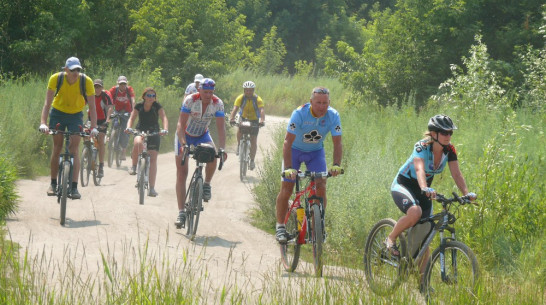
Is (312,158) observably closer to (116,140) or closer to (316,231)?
(316,231)

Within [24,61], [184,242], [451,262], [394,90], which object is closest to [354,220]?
[184,242]

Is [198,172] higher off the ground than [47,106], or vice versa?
[47,106]

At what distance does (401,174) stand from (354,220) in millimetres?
3104

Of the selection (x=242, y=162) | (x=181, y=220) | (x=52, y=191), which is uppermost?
(x=242, y=162)

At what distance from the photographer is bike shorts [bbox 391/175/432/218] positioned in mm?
7922

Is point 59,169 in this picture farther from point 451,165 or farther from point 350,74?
point 350,74

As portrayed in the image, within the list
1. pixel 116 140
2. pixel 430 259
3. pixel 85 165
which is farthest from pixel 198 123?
pixel 116 140

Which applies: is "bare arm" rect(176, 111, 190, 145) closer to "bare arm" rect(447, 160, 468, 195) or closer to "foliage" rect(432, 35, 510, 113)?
"bare arm" rect(447, 160, 468, 195)

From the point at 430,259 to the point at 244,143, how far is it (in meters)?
11.5

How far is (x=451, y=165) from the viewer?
7.82 m

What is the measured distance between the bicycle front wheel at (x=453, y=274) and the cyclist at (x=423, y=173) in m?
0.34

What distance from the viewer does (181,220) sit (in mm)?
11516

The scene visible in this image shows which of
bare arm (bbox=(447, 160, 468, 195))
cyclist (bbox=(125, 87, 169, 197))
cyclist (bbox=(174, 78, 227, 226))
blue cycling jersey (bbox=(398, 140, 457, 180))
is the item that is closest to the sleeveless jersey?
cyclist (bbox=(174, 78, 227, 226))

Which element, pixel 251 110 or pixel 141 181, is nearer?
pixel 141 181
